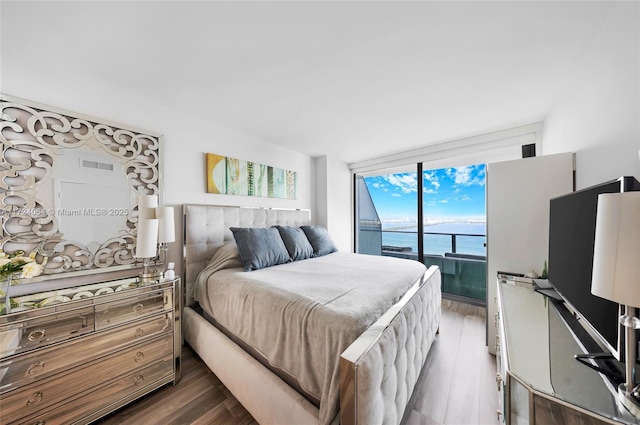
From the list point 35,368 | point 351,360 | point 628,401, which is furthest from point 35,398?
point 628,401

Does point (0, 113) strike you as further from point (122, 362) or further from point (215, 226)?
point (122, 362)

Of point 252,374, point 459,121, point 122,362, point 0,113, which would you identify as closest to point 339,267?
point 252,374

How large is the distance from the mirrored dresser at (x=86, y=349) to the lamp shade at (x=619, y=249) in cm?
226

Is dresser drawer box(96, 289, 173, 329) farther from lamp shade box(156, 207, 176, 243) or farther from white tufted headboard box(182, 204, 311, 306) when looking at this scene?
white tufted headboard box(182, 204, 311, 306)

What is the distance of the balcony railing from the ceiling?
2027 mm

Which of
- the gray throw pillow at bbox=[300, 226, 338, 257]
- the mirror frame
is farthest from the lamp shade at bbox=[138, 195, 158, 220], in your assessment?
the gray throw pillow at bbox=[300, 226, 338, 257]

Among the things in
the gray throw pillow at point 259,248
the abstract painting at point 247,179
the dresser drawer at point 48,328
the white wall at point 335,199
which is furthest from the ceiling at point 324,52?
the dresser drawer at point 48,328

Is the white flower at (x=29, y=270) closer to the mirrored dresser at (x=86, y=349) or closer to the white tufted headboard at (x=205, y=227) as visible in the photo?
the mirrored dresser at (x=86, y=349)

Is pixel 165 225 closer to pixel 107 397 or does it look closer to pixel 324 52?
pixel 107 397

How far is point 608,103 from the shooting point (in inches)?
49.2

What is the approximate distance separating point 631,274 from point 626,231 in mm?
114

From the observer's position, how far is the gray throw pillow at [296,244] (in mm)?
2561

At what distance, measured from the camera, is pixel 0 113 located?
4.77 feet

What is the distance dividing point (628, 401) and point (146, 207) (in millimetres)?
2626
